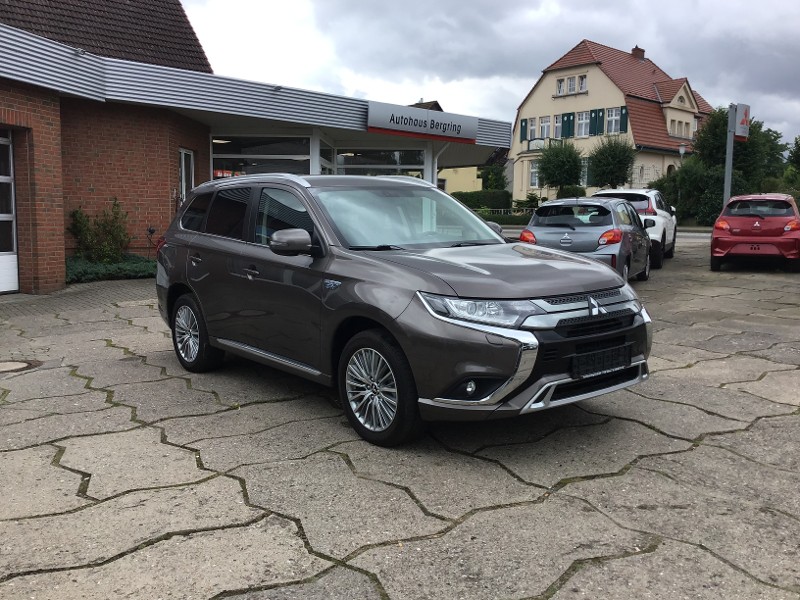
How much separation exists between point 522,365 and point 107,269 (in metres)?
10.7

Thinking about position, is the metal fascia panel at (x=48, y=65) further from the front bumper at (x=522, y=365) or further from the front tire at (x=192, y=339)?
the front bumper at (x=522, y=365)

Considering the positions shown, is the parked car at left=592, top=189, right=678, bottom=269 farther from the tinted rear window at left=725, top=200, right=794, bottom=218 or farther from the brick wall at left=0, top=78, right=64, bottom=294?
the brick wall at left=0, top=78, right=64, bottom=294

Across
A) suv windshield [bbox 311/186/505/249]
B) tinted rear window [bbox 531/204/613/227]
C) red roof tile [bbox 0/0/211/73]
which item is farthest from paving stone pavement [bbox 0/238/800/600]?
red roof tile [bbox 0/0/211/73]

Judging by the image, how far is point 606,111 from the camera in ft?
169

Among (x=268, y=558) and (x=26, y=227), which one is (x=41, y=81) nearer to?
(x=26, y=227)

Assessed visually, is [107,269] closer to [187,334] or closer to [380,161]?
[187,334]

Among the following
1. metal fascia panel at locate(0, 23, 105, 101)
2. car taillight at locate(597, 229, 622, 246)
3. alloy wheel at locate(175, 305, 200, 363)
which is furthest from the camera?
car taillight at locate(597, 229, 622, 246)

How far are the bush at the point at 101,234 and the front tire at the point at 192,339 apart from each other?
25.0 feet

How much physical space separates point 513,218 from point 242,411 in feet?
131

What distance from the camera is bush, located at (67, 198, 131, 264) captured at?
13164 millimetres

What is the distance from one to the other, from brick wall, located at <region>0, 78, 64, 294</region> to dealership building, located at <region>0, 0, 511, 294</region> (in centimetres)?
2

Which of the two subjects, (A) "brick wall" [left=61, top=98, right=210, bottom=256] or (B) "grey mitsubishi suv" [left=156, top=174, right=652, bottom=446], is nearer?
(B) "grey mitsubishi suv" [left=156, top=174, right=652, bottom=446]

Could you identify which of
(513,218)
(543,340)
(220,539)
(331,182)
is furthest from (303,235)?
(513,218)

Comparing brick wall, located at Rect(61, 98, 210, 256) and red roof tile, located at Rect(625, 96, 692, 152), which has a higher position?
red roof tile, located at Rect(625, 96, 692, 152)
